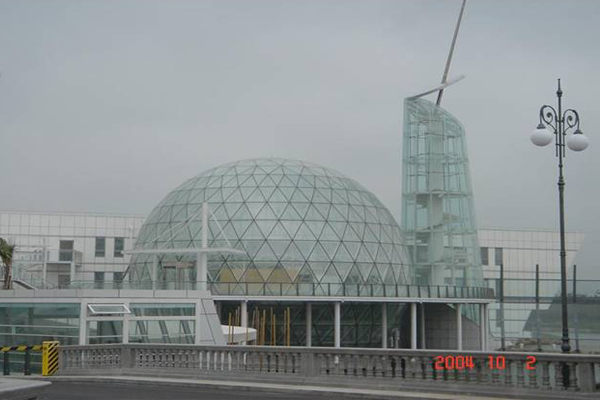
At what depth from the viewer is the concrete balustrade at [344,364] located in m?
16.8

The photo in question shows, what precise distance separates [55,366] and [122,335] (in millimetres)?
9534

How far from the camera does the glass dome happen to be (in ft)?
179

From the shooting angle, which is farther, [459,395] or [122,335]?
[122,335]

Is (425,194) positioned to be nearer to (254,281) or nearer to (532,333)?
(532,333)

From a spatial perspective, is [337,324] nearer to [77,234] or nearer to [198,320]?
[198,320]

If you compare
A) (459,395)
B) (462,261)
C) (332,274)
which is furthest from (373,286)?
(459,395)

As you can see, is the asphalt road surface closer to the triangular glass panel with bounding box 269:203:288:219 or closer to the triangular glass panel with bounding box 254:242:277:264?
the triangular glass panel with bounding box 254:242:277:264

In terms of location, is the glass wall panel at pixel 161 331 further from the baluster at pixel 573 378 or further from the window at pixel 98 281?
the baluster at pixel 573 378

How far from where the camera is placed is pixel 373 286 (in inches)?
2152

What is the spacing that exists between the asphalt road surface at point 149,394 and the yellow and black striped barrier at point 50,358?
3.84m

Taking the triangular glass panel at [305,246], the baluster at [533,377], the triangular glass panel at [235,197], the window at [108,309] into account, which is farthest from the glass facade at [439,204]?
the baluster at [533,377]

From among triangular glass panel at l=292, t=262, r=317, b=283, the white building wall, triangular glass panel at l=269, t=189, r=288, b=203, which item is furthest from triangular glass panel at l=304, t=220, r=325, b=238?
the white building wall

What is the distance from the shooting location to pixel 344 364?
19.8m

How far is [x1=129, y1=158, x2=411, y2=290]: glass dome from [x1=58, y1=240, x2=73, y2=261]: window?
1337 cm
